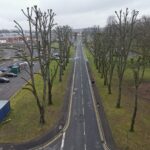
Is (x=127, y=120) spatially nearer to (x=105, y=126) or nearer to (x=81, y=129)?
(x=105, y=126)

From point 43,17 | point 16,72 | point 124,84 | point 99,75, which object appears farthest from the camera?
point 16,72

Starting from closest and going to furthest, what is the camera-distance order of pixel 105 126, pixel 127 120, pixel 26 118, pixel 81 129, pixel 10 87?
pixel 81 129
pixel 105 126
pixel 127 120
pixel 26 118
pixel 10 87

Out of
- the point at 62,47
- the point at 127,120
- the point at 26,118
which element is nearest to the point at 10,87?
the point at 26,118

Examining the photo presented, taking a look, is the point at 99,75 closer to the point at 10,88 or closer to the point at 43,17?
the point at 10,88

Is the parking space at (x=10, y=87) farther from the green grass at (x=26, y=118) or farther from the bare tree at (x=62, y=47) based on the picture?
the bare tree at (x=62, y=47)

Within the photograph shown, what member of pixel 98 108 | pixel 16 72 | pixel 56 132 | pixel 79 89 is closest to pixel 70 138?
pixel 56 132

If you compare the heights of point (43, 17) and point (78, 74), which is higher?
point (43, 17)

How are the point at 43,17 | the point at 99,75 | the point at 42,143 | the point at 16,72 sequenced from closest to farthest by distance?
the point at 42,143 → the point at 43,17 → the point at 99,75 → the point at 16,72
